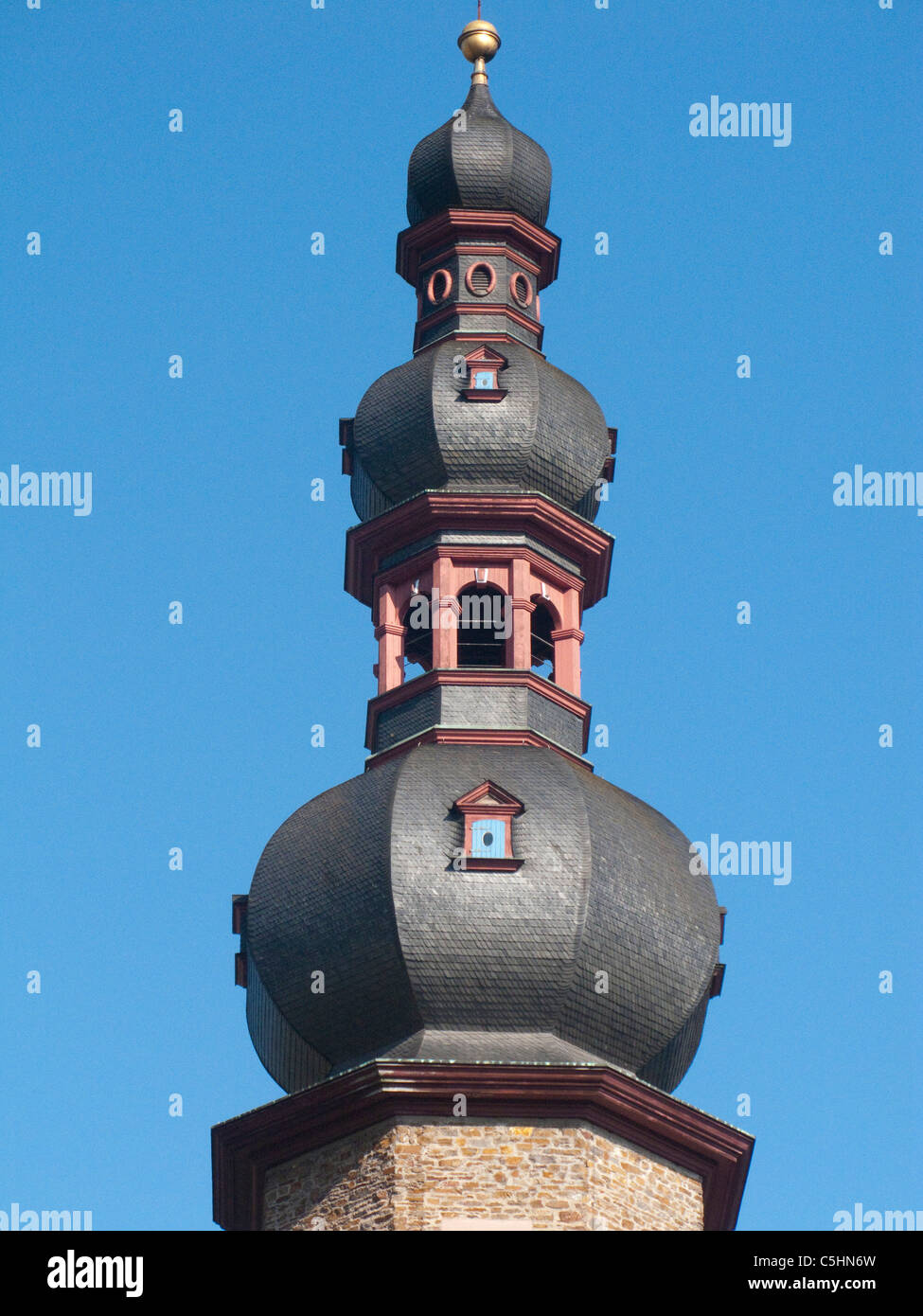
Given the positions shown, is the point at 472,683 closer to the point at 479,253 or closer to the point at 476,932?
the point at 476,932

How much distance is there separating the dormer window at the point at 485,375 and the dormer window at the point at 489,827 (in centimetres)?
638

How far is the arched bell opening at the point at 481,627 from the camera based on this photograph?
4297 cm

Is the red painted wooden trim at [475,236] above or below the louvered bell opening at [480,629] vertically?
above

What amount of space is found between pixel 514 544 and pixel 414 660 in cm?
230

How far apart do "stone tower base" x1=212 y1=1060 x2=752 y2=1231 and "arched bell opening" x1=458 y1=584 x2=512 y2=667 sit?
747cm

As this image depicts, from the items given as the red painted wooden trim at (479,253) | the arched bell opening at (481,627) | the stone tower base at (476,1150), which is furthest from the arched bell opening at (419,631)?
the stone tower base at (476,1150)

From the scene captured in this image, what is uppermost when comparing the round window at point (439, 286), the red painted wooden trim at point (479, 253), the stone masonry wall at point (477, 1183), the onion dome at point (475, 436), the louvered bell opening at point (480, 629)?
the red painted wooden trim at point (479, 253)

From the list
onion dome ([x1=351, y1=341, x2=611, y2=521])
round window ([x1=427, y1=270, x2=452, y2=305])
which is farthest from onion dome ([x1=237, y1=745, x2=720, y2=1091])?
round window ([x1=427, y1=270, x2=452, y2=305])

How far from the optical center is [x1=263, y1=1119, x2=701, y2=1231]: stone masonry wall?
36156 millimetres

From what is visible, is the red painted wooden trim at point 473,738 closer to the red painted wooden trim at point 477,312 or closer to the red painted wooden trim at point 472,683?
the red painted wooden trim at point 472,683

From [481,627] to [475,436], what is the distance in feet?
7.83

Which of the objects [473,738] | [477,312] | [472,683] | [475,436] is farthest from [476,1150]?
[477,312]

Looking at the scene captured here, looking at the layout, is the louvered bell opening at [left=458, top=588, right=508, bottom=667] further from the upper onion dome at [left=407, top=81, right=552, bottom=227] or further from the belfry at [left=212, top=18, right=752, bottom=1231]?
the upper onion dome at [left=407, top=81, right=552, bottom=227]
